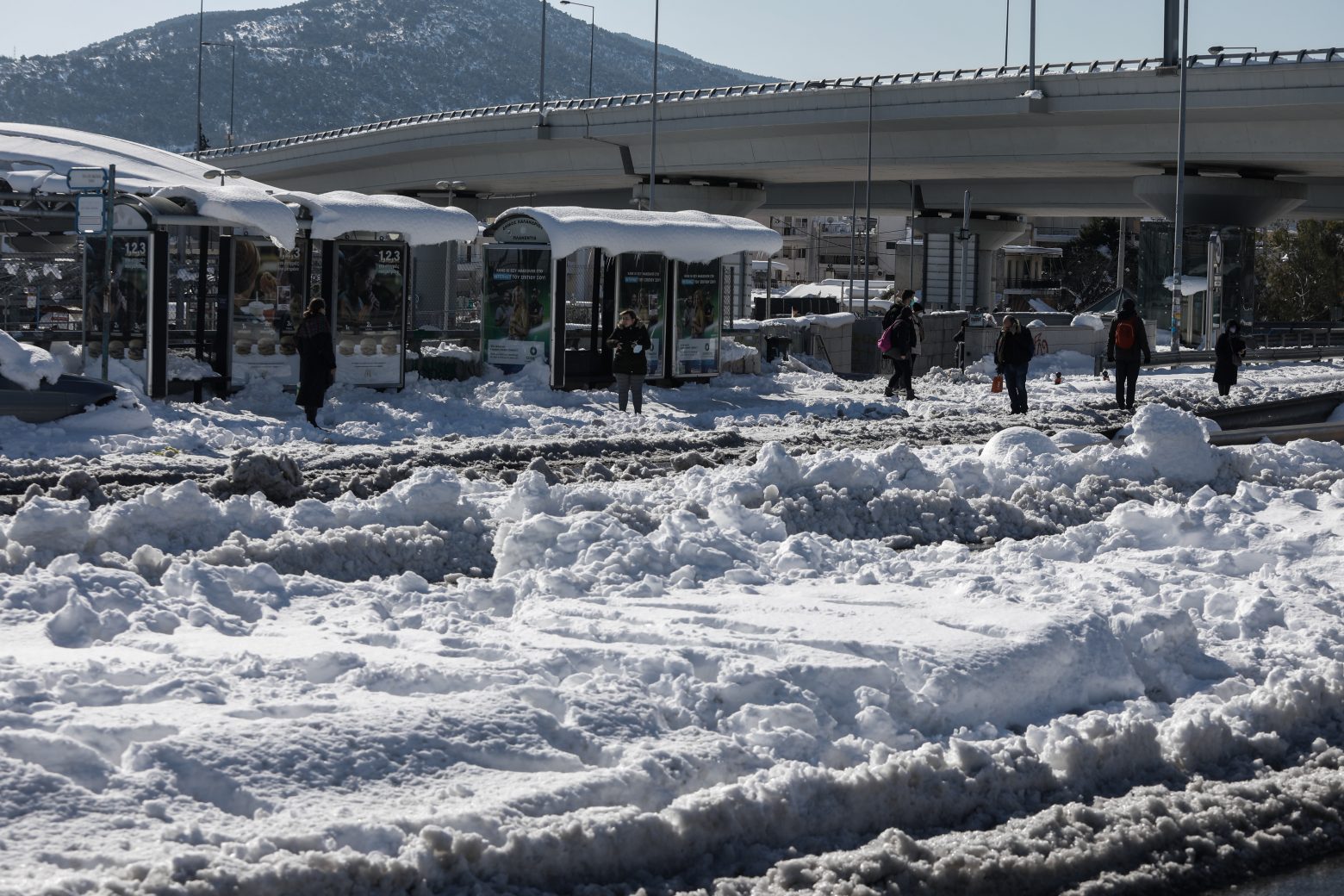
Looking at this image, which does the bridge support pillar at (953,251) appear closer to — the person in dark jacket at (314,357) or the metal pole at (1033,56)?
the metal pole at (1033,56)

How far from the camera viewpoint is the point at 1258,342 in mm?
54688

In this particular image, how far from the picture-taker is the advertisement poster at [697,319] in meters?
26.4

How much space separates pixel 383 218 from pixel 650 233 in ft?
14.2

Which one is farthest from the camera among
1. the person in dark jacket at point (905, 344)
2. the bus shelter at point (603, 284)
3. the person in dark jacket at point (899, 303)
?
the person in dark jacket at point (899, 303)

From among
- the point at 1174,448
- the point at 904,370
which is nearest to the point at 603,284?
the point at 904,370

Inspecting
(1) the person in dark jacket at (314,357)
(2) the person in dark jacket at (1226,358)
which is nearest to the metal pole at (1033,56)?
(2) the person in dark jacket at (1226,358)

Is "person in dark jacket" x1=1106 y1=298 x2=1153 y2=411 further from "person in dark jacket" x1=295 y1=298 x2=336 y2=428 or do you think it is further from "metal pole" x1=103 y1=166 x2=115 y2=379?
"metal pole" x1=103 y1=166 x2=115 y2=379

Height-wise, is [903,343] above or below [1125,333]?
below

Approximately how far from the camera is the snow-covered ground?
563 cm

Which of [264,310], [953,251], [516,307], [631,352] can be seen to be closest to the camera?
[264,310]

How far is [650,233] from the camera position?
25.4m

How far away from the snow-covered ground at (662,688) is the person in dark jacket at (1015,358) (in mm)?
9750

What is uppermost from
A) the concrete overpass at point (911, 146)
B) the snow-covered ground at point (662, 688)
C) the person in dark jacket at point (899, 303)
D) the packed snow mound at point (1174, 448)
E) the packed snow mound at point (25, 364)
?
the concrete overpass at point (911, 146)

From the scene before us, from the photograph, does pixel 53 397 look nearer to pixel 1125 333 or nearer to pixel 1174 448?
pixel 1174 448
